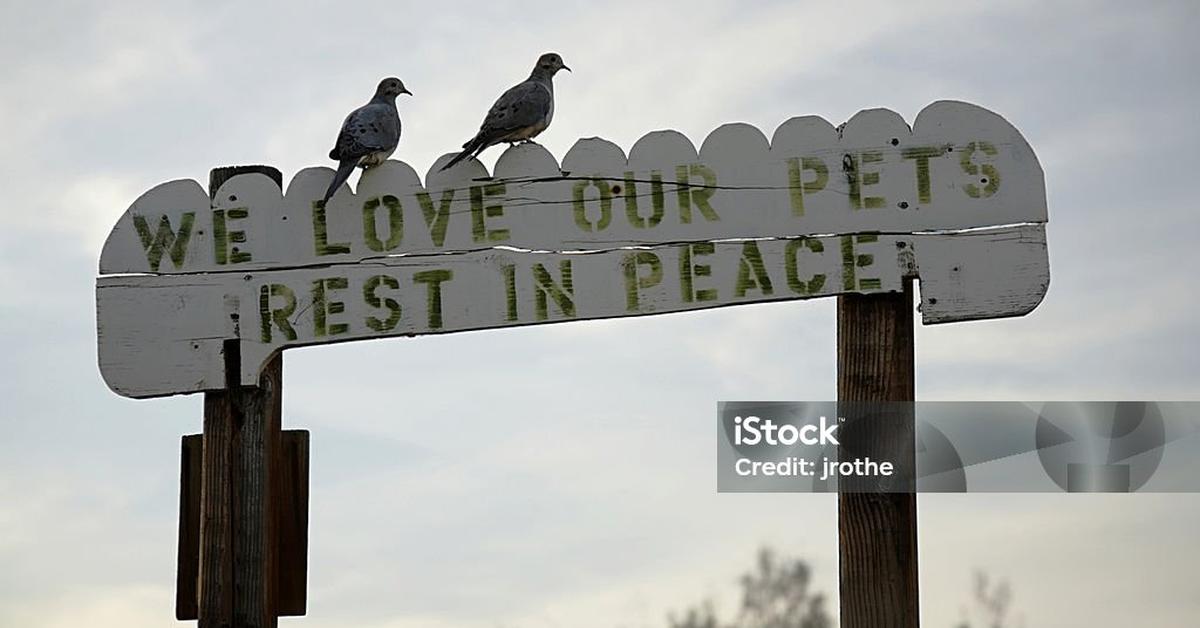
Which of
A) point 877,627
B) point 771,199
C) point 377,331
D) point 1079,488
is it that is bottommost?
point 877,627

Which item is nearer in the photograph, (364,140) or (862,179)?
(862,179)

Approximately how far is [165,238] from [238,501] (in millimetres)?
633

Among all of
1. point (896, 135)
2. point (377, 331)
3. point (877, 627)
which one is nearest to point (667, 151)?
point (896, 135)

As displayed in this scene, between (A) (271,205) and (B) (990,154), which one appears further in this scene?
(A) (271,205)

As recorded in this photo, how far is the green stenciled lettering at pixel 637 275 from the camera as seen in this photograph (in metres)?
3.72

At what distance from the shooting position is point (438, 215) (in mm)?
3828

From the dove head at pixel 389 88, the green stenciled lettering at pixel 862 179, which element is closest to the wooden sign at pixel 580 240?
the green stenciled lettering at pixel 862 179

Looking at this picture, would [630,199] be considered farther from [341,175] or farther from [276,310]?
[276,310]

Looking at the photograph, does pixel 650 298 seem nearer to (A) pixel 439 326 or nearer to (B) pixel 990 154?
(A) pixel 439 326

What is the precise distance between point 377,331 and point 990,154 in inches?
55.6

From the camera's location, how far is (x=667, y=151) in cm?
376

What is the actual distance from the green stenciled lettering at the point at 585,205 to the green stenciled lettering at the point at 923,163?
25.6 inches

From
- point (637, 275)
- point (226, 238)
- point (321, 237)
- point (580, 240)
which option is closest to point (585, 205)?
point (580, 240)

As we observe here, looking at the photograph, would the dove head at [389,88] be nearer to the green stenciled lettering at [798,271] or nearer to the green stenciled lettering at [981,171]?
the green stenciled lettering at [798,271]
